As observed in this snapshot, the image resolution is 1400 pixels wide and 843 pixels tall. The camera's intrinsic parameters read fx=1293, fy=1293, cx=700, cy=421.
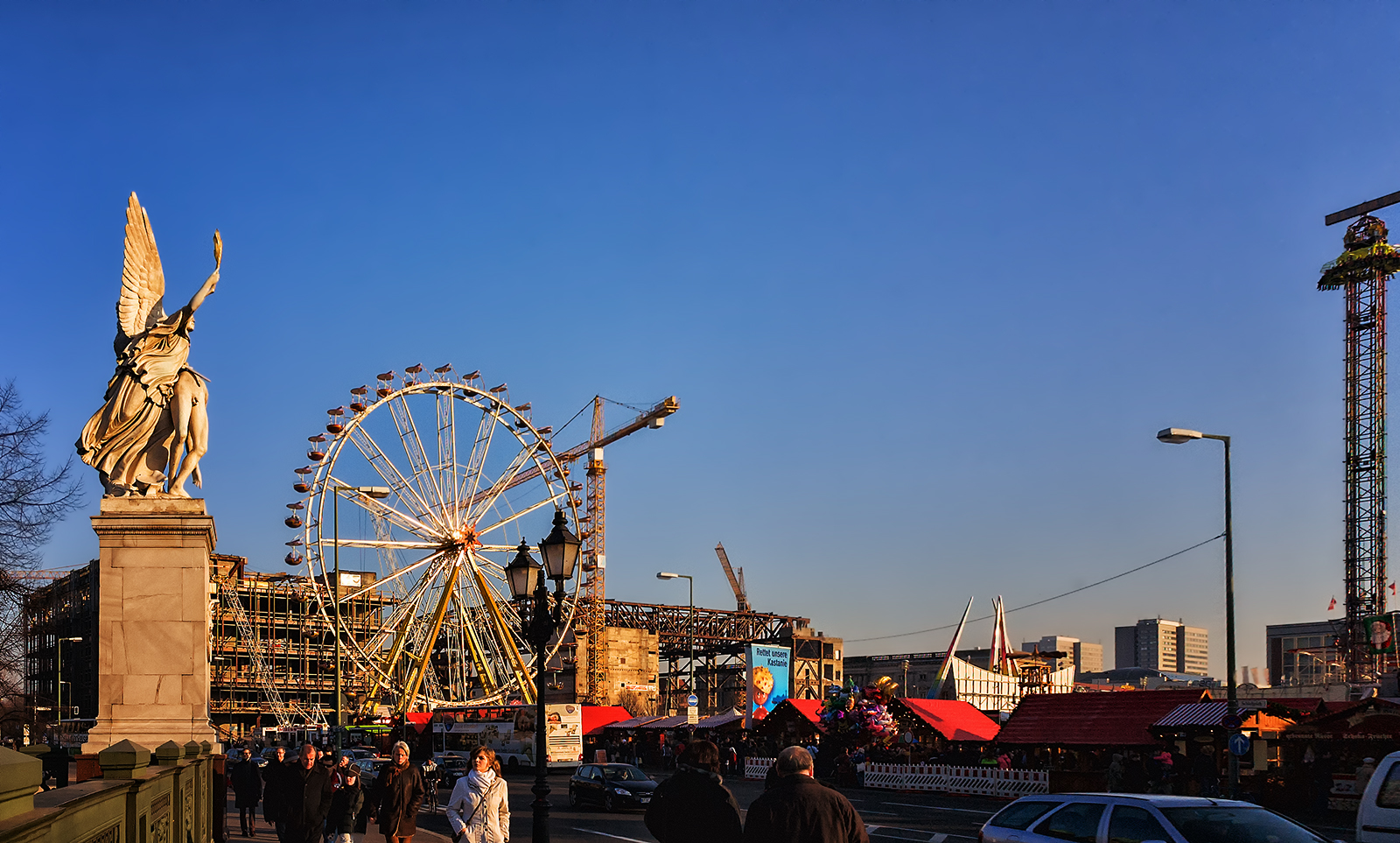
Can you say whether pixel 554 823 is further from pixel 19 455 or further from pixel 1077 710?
pixel 1077 710

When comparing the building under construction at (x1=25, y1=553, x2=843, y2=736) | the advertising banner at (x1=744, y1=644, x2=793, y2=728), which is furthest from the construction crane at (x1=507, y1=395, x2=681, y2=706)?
the advertising banner at (x1=744, y1=644, x2=793, y2=728)

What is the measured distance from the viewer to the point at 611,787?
31.5 meters

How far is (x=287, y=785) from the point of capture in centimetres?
1756

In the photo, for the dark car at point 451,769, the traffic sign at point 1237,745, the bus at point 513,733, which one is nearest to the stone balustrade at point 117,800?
the traffic sign at point 1237,745

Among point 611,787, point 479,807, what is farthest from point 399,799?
point 611,787

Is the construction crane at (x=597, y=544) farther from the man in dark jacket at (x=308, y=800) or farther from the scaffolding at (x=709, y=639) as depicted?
the man in dark jacket at (x=308, y=800)

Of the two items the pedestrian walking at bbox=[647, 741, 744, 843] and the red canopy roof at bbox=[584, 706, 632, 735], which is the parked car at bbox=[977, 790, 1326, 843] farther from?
the red canopy roof at bbox=[584, 706, 632, 735]

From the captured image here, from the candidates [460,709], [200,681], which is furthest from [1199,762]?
[460,709]

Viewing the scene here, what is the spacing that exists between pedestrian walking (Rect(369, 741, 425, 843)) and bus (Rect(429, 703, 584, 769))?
33.6 metres

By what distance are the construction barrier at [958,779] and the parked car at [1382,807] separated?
19.3 meters

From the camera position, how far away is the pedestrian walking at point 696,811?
8.69 metres

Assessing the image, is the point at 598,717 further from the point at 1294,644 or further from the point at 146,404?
the point at 1294,644

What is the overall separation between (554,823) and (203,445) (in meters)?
14.6

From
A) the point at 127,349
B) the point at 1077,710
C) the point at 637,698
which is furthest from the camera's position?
the point at 637,698
